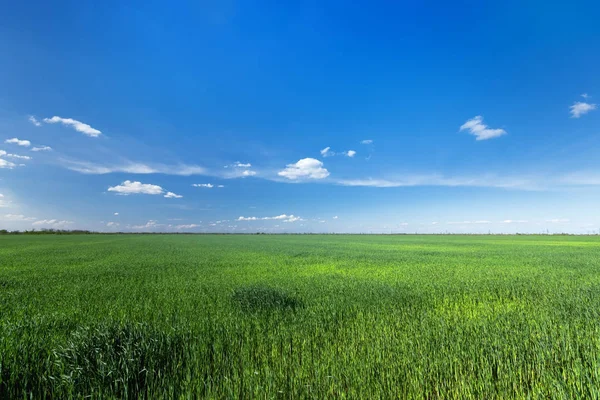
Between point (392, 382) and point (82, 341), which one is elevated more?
point (82, 341)

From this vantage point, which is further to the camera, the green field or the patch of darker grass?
the patch of darker grass

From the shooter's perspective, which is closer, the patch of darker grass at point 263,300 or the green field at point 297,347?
the green field at point 297,347

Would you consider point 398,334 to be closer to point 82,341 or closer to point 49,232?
point 82,341

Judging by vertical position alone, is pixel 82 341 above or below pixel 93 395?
above

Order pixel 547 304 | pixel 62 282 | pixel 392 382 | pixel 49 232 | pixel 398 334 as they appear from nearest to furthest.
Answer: pixel 392 382
pixel 398 334
pixel 547 304
pixel 62 282
pixel 49 232

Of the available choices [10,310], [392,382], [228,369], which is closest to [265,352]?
[228,369]

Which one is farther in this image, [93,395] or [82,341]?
[82,341]

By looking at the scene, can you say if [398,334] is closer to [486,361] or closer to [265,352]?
[486,361]

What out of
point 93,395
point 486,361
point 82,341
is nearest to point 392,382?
point 486,361

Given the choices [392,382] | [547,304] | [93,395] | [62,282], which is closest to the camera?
[93,395]

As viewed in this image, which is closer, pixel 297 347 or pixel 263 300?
pixel 297 347

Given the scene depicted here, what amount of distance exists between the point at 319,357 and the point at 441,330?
3078 millimetres

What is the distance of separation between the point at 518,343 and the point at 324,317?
408cm

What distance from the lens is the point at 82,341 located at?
16.3 feet
